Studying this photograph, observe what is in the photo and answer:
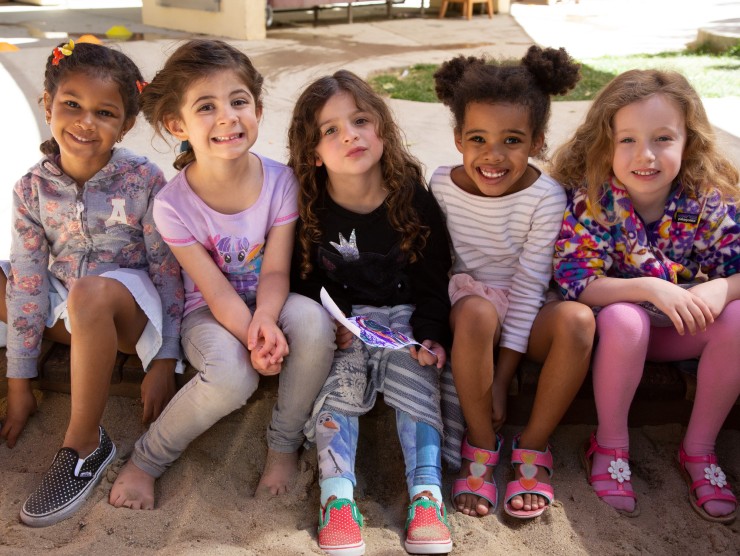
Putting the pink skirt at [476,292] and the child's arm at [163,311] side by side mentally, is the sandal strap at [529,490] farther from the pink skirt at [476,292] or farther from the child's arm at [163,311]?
the child's arm at [163,311]

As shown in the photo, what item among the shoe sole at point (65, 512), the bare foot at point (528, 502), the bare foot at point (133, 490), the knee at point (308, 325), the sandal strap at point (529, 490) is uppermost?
the knee at point (308, 325)

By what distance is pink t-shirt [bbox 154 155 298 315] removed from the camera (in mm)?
2312

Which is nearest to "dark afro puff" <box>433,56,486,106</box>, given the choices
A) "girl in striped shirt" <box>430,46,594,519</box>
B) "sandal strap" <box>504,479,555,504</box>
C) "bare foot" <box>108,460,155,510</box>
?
"girl in striped shirt" <box>430,46,594,519</box>

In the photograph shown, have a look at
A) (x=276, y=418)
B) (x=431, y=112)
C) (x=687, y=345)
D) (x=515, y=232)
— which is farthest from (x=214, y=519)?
(x=431, y=112)

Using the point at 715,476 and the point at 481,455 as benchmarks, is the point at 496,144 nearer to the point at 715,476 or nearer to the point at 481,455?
the point at 481,455

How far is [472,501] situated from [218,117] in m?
1.31

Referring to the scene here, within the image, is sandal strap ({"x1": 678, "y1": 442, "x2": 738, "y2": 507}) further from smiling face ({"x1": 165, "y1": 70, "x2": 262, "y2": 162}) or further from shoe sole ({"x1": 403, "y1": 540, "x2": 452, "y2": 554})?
smiling face ({"x1": 165, "y1": 70, "x2": 262, "y2": 162})

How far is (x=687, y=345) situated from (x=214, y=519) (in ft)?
4.67

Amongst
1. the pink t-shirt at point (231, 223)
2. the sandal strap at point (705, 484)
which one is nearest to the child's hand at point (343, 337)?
the pink t-shirt at point (231, 223)

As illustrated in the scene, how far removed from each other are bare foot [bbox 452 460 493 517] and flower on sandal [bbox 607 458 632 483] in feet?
1.11

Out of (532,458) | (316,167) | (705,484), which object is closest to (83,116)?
(316,167)

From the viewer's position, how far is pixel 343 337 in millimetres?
2348

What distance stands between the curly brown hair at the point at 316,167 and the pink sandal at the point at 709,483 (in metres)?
1.00

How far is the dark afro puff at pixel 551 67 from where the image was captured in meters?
2.33
